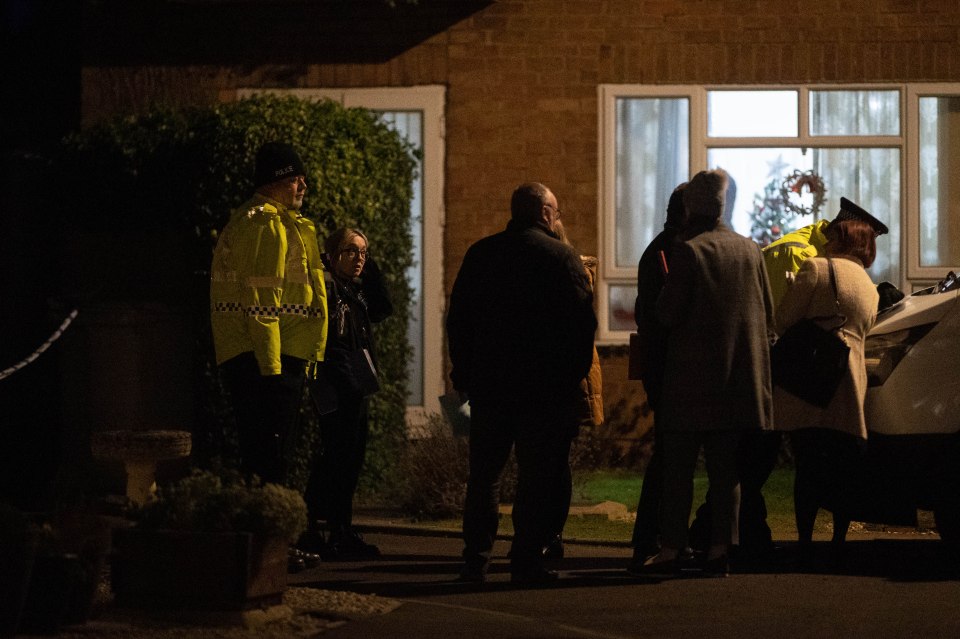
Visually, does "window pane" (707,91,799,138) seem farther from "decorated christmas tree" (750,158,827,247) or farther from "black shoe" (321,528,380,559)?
"black shoe" (321,528,380,559)

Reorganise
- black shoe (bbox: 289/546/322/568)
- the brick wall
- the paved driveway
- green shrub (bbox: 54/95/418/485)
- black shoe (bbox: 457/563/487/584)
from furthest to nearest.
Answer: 1. the brick wall
2. green shrub (bbox: 54/95/418/485)
3. black shoe (bbox: 289/546/322/568)
4. black shoe (bbox: 457/563/487/584)
5. the paved driveway

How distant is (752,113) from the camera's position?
14.8 metres

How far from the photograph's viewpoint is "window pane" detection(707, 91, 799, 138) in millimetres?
14773

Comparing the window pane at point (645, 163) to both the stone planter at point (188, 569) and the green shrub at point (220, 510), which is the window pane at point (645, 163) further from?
the stone planter at point (188, 569)

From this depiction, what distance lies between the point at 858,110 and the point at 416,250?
153 inches

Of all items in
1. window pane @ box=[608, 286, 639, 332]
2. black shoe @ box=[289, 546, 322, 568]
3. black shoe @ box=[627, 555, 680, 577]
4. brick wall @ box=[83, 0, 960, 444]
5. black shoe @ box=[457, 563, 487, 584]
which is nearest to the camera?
black shoe @ box=[457, 563, 487, 584]

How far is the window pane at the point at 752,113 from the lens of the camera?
48.5 ft

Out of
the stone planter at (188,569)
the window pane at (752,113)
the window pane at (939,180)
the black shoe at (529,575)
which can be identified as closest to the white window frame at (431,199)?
the window pane at (752,113)

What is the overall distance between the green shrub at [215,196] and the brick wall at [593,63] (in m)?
1.21

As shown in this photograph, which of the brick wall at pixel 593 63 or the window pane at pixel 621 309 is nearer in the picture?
the brick wall at pixel 593 63

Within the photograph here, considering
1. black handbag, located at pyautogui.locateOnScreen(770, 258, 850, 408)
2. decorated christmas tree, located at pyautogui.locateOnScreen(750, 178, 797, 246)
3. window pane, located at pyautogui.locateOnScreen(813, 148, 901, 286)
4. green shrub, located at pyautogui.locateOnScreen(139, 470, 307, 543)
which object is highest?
window pane, located at pyautogui.locateOnScreen(813, 148, 901, 286)

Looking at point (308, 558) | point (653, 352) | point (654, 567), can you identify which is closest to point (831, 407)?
point (653, 352)

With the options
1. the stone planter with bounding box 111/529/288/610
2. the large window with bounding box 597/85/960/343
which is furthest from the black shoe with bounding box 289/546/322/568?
the large window with bounding box 597/85/960/343

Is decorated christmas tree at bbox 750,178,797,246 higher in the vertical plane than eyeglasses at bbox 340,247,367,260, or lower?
higher
